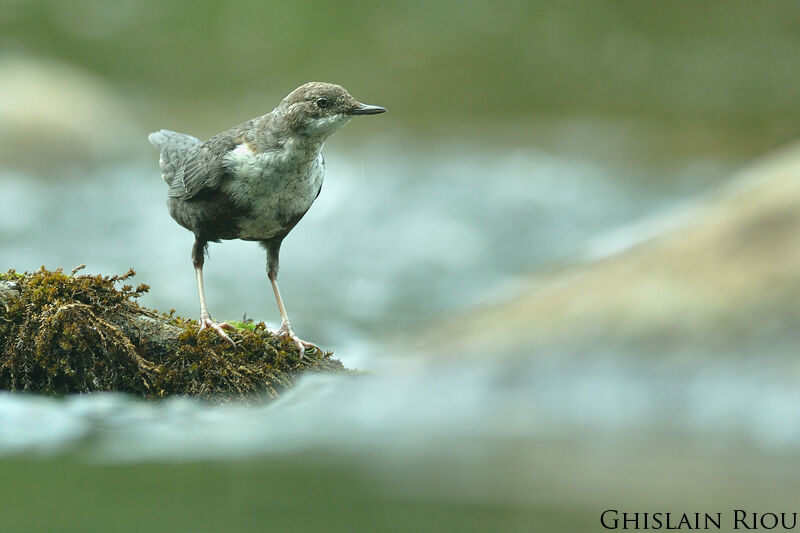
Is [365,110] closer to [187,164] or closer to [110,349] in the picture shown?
[187,164]

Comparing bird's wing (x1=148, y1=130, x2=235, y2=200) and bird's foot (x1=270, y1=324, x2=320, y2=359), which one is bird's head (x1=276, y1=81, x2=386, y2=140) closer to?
bird's wing (x1=148, y1=130, x2=235, y2=200)

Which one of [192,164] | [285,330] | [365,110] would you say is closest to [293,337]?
[285,330]

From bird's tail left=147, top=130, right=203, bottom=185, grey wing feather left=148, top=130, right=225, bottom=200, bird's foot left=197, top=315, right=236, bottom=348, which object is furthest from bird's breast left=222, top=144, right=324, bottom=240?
bird's tail left=147, top=130, right=203, bottom=185

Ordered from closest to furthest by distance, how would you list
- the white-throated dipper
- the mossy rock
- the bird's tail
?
the mossy rock, the white-throated dipper, the bird's tail

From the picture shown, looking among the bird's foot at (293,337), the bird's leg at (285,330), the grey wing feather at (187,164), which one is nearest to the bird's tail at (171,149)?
the grey wing feather at (187,164)

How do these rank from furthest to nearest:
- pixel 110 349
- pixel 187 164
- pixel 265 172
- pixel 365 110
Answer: pixel 187 164, pixel 265 172, pixel 365 110, pixel 110 349
